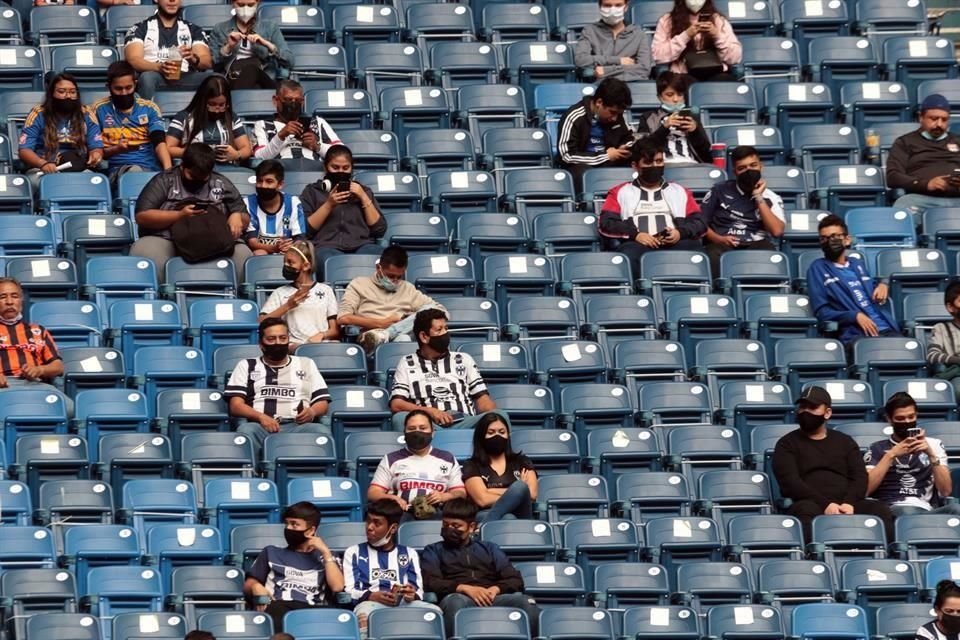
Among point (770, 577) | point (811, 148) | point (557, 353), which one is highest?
point (811, 148)

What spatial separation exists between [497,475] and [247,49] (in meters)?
4.87

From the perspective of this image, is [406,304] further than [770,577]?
Yes

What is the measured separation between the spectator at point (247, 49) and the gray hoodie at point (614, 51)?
2219mm

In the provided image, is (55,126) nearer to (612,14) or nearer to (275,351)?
(275,351)

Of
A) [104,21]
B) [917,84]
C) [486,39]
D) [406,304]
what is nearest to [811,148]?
[917,84]

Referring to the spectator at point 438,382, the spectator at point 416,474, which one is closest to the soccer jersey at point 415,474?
the spectator at point 416,474

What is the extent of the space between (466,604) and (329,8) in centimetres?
689

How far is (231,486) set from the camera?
630 inches

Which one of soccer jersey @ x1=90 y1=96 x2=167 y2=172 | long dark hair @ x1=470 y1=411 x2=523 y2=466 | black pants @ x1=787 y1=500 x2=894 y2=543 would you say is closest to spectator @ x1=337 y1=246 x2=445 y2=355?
long dark hair @ x1=470 y1=411 x2=523 y2=466

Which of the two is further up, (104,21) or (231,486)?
(104,21)

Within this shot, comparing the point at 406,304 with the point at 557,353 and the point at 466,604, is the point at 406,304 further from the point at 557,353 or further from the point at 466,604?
the point at 466,604

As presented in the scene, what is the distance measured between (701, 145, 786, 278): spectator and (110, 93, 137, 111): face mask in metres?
3.98

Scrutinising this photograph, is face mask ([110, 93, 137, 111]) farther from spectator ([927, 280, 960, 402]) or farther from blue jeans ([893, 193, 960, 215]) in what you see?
spectator ([927, 280, 960, 402])

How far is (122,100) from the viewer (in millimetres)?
18719
